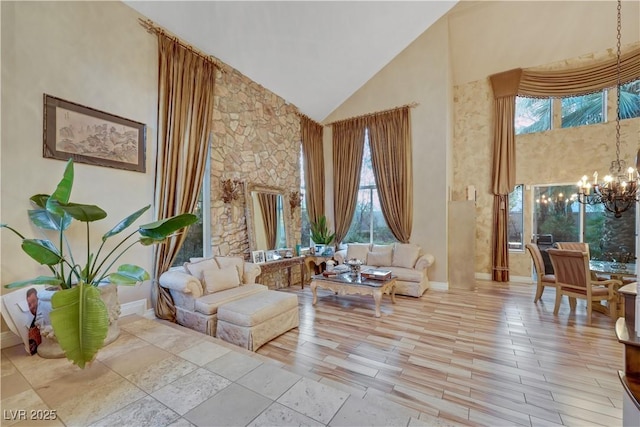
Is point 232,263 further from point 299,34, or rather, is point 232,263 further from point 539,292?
point 539,292

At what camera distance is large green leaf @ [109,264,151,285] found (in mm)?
1878

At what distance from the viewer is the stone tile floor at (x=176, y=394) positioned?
4.90 ft

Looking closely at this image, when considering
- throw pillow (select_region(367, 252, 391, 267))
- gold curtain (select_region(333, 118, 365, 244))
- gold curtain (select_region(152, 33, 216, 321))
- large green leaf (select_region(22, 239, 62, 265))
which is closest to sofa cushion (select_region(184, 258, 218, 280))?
gold curtain (select_region(152, 33, 216, 321))

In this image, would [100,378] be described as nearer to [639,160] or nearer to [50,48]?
[50,48]

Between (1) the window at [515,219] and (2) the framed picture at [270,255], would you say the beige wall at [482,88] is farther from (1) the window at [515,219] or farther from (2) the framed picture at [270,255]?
(2) the framed picture at [270,255]

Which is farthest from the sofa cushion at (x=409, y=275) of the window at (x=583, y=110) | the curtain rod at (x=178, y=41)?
the window at (x=583, y=110)

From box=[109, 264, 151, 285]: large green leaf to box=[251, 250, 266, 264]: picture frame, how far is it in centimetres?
257

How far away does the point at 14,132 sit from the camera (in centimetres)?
247

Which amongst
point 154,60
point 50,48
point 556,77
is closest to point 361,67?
point 154,60

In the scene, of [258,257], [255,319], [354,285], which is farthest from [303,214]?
[255,319]

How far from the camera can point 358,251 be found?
19.2ft

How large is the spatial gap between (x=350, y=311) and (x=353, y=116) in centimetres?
471

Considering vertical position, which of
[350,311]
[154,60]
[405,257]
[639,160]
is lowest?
[350,311]

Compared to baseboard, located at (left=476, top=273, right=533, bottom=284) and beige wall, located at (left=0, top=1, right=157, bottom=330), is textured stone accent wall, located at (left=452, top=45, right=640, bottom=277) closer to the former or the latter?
baseboard, located at (left=476, top=273, right=533, bottom=284)
